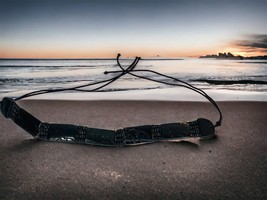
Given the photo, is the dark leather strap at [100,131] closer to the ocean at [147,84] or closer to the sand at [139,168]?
the sand at [139,168]

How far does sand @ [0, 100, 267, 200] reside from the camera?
6.93 ft

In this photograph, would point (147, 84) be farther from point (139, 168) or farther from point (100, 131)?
point (139, 168)

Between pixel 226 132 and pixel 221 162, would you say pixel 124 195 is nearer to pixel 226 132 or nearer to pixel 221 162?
pixel 221 162

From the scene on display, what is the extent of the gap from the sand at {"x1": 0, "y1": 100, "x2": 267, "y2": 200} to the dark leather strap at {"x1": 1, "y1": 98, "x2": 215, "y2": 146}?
8cm

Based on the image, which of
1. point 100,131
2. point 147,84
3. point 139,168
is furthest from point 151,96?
point 139,168

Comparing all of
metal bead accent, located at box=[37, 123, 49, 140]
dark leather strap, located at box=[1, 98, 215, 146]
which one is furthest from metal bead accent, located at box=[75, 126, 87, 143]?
metal bead accent, located at box=[37, 123, 49, 140]

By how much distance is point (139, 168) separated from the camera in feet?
8.46

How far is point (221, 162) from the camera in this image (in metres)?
2.73

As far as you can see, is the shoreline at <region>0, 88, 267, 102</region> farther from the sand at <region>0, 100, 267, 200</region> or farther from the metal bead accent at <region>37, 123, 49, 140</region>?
the metal bead accent at <region>37, 123, 49, 140</region>

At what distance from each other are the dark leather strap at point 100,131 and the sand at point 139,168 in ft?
0.27

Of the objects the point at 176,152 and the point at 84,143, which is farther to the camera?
the point at 84,143

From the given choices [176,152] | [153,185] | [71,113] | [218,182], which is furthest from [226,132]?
[71,113]

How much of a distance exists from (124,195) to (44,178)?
24.8 inches

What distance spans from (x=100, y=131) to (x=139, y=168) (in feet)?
2.52
